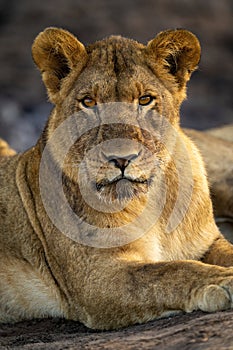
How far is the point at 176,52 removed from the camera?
4.88 meters

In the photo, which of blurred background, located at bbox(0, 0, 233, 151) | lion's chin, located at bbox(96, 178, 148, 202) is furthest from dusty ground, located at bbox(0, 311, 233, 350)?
blurred background, located at bbox(0, 0, 233, 151)

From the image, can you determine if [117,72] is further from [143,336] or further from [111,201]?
[143,336]

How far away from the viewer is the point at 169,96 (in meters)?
4.77

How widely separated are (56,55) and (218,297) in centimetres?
161

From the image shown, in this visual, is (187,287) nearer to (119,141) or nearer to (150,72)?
(119,141)

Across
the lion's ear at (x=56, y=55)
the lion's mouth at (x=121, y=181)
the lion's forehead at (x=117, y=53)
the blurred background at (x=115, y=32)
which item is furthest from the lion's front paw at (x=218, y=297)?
the blurred background at (x=115, y=32)

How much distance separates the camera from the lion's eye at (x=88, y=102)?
4607mm

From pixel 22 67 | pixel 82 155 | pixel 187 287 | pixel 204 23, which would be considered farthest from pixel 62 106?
pixel 204 23

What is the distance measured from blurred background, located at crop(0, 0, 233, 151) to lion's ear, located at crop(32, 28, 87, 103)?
7.55 metres

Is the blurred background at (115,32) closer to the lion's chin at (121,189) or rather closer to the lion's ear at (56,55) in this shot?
the lion's ear at (56,55)

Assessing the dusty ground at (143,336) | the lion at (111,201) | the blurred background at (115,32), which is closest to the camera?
the dusty ground at (143,336)

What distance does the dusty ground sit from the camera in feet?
11.9

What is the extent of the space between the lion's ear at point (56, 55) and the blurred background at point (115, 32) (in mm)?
7549

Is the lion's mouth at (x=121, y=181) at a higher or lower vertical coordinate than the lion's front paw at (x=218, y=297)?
higher
